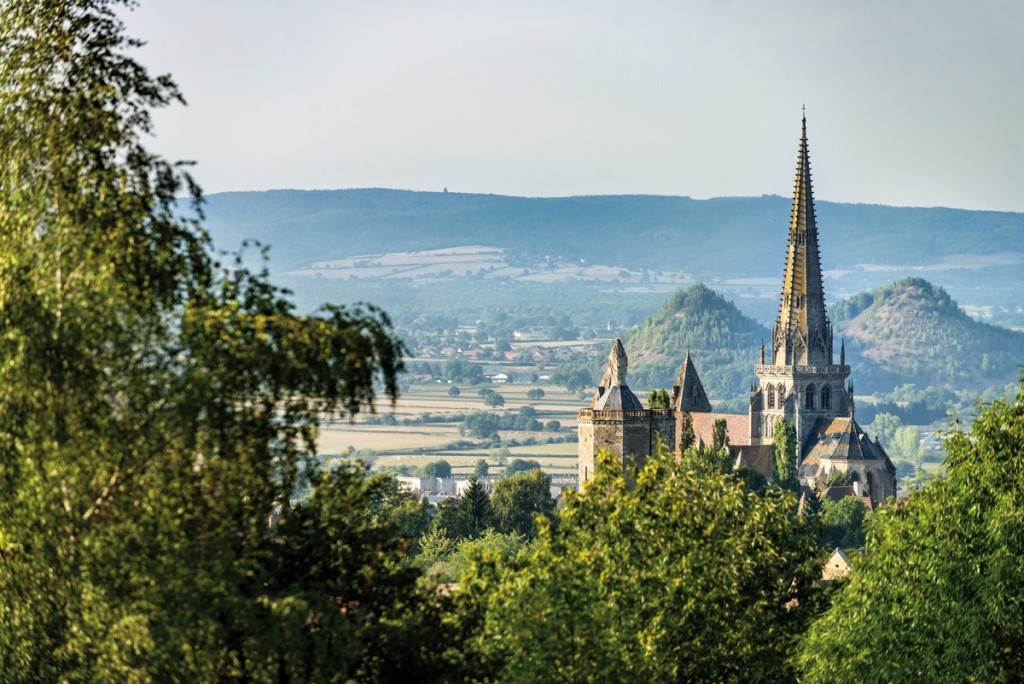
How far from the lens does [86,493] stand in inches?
1072

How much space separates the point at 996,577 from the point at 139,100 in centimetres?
2118

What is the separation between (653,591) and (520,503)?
292 ft

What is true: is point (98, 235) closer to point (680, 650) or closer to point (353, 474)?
point (353, 474)

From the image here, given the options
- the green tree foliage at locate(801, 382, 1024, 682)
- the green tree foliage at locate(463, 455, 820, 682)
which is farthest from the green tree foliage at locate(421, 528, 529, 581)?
the green tree foliage at locate(801, 382, 1024, 682)

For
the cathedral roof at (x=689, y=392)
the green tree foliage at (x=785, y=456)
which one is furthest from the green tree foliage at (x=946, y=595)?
the cathedral roof at (x=689, y=392)

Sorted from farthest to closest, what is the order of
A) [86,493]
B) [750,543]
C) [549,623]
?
[750,543]
[549,623]
[86,493]

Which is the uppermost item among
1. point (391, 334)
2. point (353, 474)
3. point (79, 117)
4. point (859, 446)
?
point (79, 117)

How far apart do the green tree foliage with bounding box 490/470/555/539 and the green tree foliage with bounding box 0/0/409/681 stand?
97.9 meters

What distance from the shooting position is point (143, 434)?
27203 millimetres

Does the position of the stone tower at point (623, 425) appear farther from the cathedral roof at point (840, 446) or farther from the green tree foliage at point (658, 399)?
the cathedral roof at point (840, 446)

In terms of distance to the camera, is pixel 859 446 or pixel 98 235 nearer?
pixel 98 235

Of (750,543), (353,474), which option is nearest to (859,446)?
(750,543)

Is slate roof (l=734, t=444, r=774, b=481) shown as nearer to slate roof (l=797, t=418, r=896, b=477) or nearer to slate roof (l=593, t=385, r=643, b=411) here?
slate roof (l=797, t=418, r=896, b=477)

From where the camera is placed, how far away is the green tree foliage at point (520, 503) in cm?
12862
